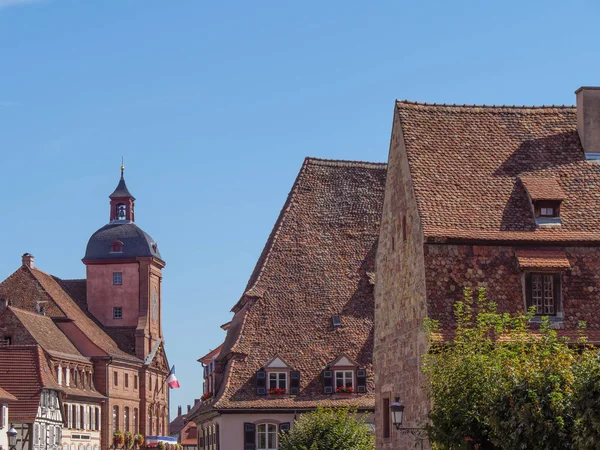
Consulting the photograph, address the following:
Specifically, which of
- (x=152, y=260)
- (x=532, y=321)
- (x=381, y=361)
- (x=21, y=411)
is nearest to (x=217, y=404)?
(x=381, y=361)

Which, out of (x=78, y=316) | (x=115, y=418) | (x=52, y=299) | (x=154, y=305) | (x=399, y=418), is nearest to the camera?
(x=399, y=418)

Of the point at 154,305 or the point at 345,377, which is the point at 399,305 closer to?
the point at 345,377

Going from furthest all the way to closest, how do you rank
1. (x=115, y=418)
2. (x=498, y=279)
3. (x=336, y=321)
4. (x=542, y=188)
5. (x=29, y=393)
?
(x=115, y=418)
(x=29, y=393)
(x=336, y=321)
(x=542, y=188)
(x=498, y=279)

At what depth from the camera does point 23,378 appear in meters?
81.7

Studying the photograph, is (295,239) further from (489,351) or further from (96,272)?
(96,272)

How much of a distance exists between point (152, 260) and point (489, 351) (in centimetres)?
9255

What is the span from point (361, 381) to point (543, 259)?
2315 cm

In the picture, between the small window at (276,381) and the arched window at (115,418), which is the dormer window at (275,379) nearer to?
the small window at (276,381)

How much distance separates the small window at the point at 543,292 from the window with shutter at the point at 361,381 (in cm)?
2230

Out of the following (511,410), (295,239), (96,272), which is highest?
(96,272)

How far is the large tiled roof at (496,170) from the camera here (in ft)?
113

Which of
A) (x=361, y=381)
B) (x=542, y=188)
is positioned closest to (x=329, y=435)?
(x=361, y=381)

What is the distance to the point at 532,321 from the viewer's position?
33.9 m

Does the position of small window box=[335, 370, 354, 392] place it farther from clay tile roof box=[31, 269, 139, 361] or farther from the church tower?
the church tower
